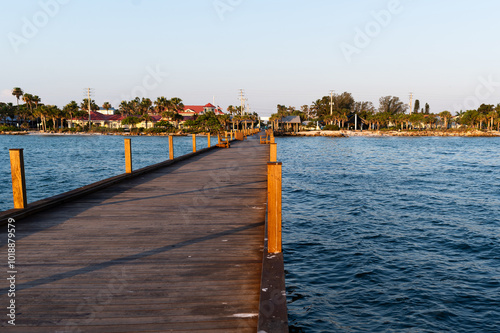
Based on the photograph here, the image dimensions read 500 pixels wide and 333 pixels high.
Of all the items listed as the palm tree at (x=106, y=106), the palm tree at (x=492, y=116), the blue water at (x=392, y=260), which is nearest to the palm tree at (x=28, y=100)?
the palm tree at (x=106, y=106)

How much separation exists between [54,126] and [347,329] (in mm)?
140723

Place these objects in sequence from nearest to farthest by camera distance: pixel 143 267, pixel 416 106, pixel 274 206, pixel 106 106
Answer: pixel 143 267 < pixel 274 206 < pixel 416 106 < pixel 106 106

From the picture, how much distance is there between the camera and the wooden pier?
3.46m

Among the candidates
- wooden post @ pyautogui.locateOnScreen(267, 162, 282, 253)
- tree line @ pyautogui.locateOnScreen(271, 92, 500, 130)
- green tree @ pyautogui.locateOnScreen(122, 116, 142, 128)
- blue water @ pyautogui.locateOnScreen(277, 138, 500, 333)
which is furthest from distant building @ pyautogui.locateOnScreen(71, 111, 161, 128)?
wooden post @ pyautogui.locateOnScreen(267, 162, 282, 253)

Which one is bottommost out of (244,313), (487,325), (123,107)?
(487,325)

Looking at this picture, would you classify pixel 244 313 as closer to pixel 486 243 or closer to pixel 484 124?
pixel 486 243

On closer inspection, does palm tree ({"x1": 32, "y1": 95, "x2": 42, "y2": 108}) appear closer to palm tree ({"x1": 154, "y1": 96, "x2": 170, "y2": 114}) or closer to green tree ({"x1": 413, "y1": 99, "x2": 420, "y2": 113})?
palm tree ({"x1": 154, "y1": 96, "x2": 170, "y2": 114})

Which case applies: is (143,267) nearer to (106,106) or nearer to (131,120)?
(131,120)

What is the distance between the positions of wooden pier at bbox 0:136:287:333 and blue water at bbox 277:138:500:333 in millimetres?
2214

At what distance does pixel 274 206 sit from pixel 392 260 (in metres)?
6.28

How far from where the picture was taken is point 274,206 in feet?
15.9

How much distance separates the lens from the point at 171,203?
28.4 ft

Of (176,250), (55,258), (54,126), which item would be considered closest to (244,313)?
(176,250)

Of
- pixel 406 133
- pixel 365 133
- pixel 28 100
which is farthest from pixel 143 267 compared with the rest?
pixel 28 100
